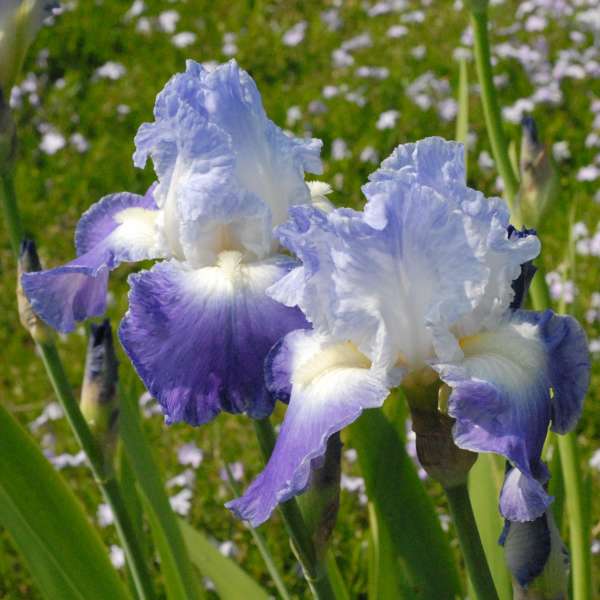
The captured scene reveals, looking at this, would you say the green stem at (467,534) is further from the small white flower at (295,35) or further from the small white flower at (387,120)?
the small white flower at (295,35)

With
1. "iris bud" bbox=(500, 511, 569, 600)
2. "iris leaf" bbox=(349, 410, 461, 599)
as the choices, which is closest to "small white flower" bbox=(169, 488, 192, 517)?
"iris leaf" bbox=(349, 410, 461, 599)

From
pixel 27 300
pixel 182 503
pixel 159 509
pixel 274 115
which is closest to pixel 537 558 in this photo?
pixel 159 509

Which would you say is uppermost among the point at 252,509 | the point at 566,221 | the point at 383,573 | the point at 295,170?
the point at 295,170

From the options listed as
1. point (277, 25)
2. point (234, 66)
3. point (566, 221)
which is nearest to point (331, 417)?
point (234, 66)

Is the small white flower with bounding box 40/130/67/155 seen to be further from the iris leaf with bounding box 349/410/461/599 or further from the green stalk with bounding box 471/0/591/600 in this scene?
the iris leaf with bounding box 349/410/461/599

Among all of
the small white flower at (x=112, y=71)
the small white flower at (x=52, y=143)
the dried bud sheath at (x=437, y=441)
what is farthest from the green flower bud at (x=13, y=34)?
the small white flower at (x=112, y=71)

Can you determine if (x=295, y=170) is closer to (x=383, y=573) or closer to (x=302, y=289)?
(x=302, y=289)

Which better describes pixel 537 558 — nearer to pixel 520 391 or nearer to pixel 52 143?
pixel 520 391
